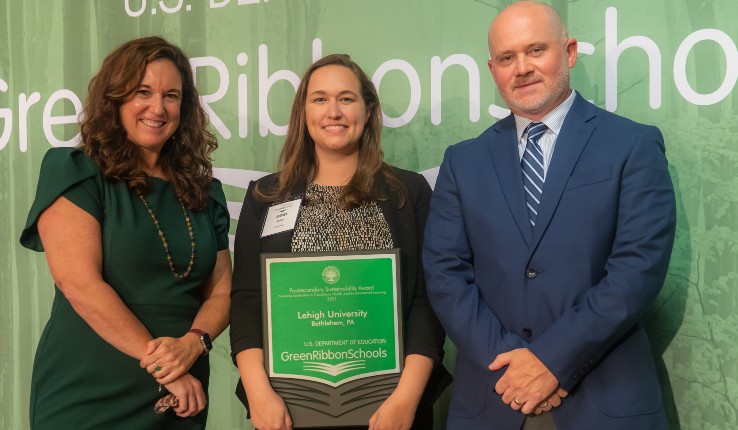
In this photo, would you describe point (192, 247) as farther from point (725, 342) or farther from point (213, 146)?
point (725, 342)

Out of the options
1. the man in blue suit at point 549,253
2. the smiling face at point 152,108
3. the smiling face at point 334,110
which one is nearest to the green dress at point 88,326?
the smiling face at point 152,108

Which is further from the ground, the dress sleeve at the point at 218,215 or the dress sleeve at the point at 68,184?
the dress sleeve at the point at 68,184

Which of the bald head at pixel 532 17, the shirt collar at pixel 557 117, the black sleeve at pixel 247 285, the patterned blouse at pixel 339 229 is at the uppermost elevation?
the bald head at pixel 532 17

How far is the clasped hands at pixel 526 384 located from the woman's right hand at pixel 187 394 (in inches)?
35.6

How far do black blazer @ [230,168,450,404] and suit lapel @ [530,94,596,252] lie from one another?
47cm

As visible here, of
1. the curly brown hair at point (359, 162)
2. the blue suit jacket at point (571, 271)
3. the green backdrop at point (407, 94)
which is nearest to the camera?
the blue suit jacket at point (571, 271)

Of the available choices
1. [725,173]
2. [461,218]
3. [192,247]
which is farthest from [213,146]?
[725,173]

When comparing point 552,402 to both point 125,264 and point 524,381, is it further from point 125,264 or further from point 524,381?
point 125,264

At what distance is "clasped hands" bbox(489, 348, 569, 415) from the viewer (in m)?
1.97

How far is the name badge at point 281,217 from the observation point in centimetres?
242

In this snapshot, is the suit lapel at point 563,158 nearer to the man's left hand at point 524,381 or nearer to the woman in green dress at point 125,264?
the man's left hand at point 524,381

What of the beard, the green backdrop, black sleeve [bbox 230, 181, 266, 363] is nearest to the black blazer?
black sleeve [bbox 230, 181, 266, 363]

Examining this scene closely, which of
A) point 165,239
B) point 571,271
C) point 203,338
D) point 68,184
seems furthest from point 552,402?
point 68,184

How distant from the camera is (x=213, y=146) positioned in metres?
2.77
